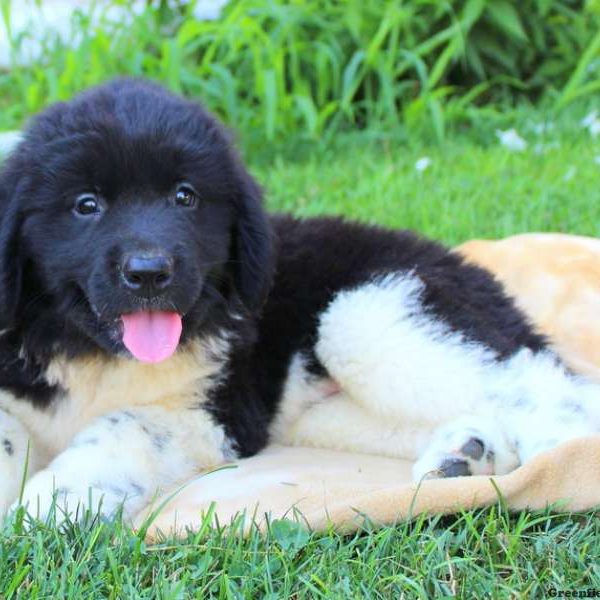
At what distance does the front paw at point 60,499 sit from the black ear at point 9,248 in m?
0.47

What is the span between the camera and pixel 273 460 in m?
3.05

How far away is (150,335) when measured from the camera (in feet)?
8.88

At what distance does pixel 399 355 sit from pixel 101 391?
2.95ft

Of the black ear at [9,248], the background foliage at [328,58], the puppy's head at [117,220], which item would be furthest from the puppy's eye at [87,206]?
the background foliage at [328,58]

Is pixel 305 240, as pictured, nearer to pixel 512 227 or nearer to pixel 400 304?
pixel 400 304

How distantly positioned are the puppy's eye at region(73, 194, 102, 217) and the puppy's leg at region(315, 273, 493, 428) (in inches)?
35.6

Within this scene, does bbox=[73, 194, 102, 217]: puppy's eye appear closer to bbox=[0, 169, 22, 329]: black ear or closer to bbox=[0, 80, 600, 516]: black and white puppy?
bbox=[0, 80, 600, 516]: black and white puppy

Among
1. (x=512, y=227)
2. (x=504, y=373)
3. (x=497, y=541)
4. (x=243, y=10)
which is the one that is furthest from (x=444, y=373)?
(x=243, y=10)

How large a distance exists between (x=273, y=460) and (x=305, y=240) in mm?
813

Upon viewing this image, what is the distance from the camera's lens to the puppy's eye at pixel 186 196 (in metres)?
2.74

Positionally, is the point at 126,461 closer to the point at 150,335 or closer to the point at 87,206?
the point at 150,335

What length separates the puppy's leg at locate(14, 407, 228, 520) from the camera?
2553 mm

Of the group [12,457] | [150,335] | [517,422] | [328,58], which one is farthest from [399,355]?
[328,58]

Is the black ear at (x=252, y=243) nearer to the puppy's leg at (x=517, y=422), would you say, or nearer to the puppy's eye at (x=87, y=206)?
the puppy's eye at (x=87, y=206)
